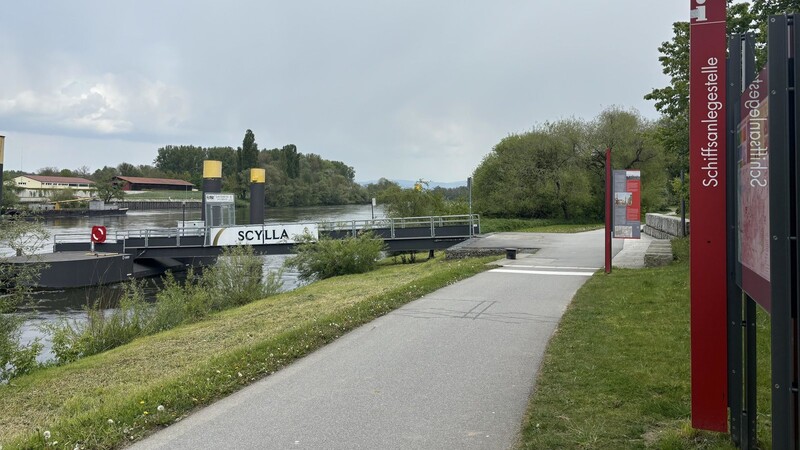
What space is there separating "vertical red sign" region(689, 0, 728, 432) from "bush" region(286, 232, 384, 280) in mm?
18571

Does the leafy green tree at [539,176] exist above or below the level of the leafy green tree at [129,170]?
below

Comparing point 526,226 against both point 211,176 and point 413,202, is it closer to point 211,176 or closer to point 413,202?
point 413,202

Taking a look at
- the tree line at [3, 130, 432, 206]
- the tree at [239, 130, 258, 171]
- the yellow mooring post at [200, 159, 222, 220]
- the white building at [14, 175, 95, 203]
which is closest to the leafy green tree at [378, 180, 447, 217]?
the yellow mooring post at [200, 159, 222, 220]

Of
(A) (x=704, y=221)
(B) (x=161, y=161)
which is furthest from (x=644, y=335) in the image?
(B) (x=161, y=161)

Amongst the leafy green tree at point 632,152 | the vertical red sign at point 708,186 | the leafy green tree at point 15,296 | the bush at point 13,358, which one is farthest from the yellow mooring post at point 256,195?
the vertical red sign at point 708,186

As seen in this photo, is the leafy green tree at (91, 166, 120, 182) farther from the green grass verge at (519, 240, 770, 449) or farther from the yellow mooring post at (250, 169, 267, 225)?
the green grass verge at (519, 240, 770, 449)

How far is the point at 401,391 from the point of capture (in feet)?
19.8

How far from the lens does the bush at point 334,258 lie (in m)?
22.5

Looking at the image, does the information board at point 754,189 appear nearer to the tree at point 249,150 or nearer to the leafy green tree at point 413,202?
the leafy green tree at point 413,202

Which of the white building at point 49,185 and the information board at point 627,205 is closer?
the information board at point 627,205

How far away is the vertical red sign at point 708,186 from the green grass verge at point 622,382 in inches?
25.5

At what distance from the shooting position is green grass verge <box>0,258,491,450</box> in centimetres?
539

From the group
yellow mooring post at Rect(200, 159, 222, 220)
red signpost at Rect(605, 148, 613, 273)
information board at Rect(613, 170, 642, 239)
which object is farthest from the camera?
yellow mooring post at Rect(200, 159, 222, 220)

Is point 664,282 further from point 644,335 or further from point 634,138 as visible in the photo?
point 634,138
